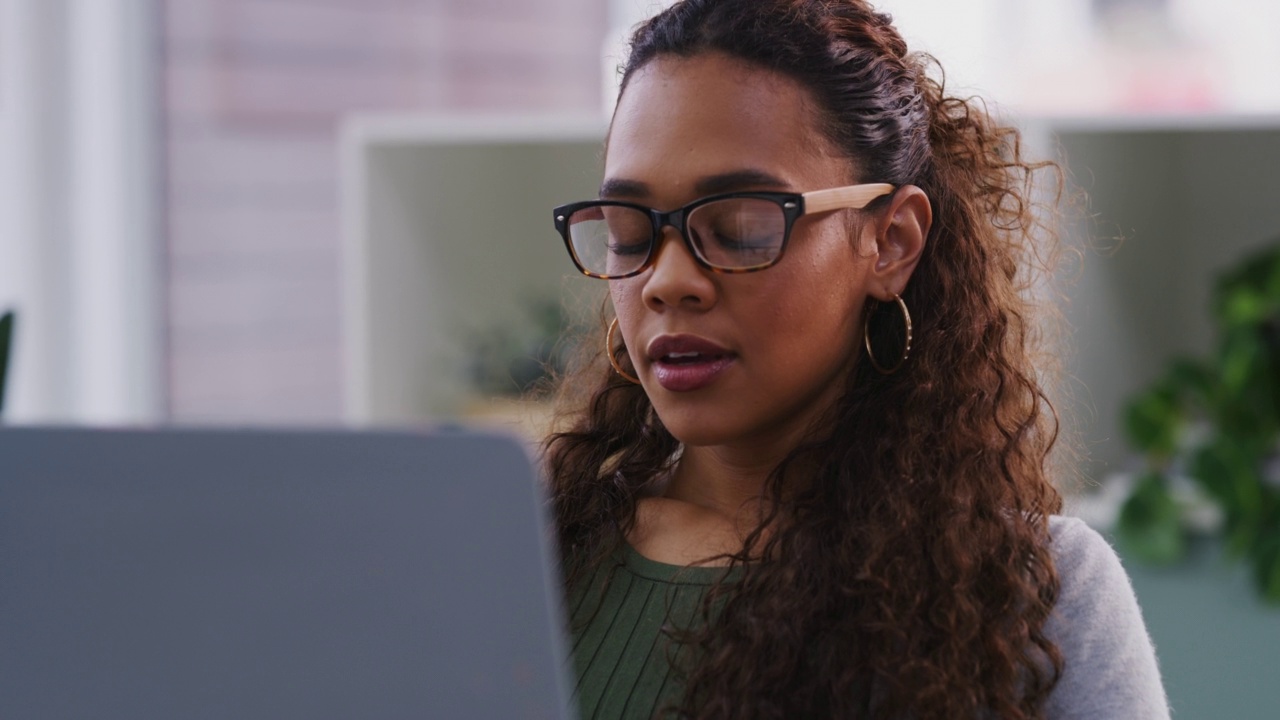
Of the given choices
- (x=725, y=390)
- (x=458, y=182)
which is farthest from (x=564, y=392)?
(x=458, y=182)

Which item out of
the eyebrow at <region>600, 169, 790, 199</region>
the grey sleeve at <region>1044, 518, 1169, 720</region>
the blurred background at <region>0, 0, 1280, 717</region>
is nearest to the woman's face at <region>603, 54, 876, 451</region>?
the eyebrow at <region>600, 169, 790, 199</region>

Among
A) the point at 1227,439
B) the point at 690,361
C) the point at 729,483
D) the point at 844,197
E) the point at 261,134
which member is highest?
the point at 261,134

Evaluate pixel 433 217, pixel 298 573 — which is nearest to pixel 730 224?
pixel 298 573

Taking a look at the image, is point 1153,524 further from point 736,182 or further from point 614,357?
point 736,182

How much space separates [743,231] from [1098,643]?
1.19ft

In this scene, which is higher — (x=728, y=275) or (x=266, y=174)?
(x=266, y=174)

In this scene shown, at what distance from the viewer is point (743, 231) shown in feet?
2.99

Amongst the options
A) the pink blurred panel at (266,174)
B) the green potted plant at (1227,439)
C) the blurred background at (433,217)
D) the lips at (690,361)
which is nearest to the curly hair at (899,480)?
the lips at (690,361)

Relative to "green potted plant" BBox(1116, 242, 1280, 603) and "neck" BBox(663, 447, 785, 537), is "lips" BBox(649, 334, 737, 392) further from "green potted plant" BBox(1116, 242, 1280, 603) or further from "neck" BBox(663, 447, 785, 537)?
"green potted plant" BBox(1116, 242, 1280, 603)

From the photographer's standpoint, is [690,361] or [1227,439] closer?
[690,361]

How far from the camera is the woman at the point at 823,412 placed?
0.89 m

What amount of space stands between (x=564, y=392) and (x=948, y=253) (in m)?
0.40

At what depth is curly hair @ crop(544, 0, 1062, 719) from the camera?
877mm

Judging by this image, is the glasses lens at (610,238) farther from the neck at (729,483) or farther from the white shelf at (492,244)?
the white shelf at (492,244)
